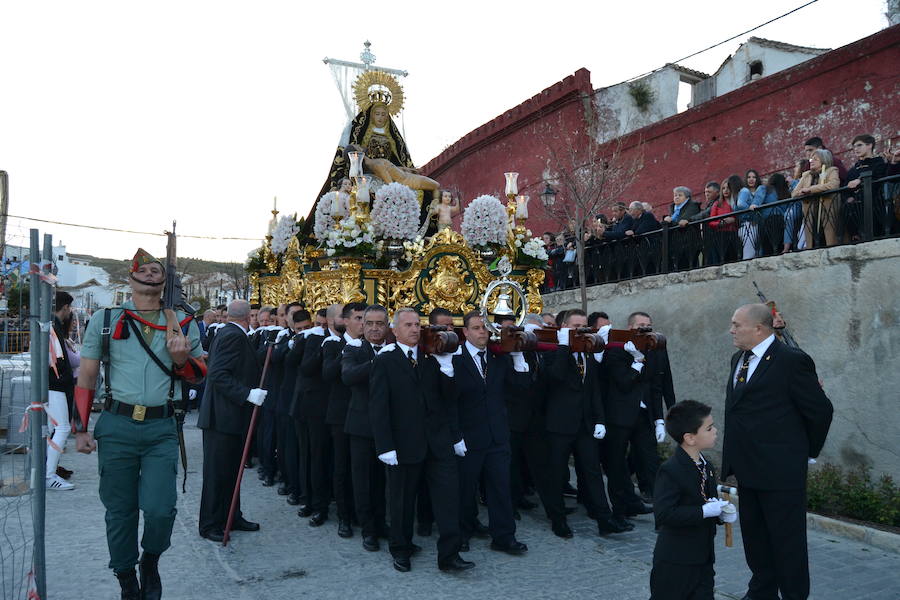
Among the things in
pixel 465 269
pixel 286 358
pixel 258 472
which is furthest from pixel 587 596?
pixel 258 472

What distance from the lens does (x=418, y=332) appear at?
5324 millimetres

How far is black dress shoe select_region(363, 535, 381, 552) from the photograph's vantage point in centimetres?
553

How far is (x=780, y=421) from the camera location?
4289mm

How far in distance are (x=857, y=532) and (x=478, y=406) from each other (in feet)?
11.2

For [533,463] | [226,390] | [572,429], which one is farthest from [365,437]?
[572,429]

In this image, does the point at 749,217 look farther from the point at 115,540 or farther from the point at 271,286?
the point at 115,540

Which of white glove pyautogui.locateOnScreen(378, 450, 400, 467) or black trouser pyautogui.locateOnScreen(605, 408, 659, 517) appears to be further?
black trouser pyautogui.locateOnScreen(605, 408, 659, 517)

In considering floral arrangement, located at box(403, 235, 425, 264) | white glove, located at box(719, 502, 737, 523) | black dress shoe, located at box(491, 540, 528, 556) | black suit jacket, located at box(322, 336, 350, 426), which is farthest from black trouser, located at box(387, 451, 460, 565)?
floral arrangement, located at box(403, 235, 425, 264)

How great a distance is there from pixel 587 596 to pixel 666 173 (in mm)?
12140

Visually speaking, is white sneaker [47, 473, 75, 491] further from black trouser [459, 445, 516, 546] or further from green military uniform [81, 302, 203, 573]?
black trouser [459, 445, 516, 546]

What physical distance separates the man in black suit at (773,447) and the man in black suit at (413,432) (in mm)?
1937

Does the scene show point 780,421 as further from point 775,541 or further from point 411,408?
point 411,408

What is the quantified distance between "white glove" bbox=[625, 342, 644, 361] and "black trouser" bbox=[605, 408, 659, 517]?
0.69 meters

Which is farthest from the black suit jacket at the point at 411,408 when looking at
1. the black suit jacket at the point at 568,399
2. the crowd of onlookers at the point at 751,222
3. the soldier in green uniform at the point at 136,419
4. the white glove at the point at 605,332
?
the crowd of onlookers at the point at 751,222
